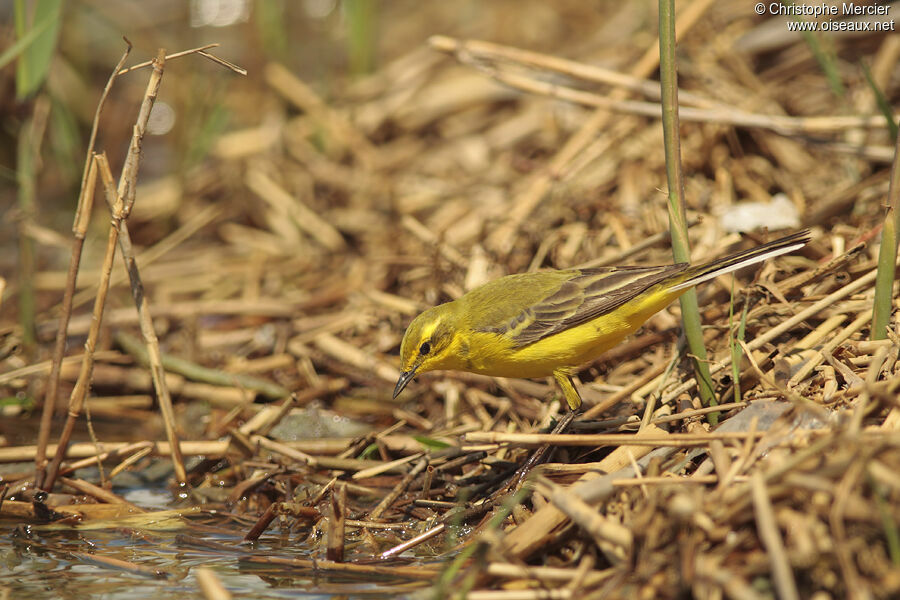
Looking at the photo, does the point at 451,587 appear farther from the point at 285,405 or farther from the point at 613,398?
the point at 285,405

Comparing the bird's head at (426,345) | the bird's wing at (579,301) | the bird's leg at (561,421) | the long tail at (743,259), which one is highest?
the long tail at (743,259)

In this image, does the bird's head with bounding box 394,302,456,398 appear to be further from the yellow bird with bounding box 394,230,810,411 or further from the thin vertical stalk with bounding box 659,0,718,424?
the thin vertical stalk with bounding box 659,0,718,424

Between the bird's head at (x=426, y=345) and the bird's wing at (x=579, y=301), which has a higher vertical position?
the bird's wing at (x=579, y=301)

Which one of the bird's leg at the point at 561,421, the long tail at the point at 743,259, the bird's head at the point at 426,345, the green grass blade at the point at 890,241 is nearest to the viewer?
the green grass blade at the point at 890,241

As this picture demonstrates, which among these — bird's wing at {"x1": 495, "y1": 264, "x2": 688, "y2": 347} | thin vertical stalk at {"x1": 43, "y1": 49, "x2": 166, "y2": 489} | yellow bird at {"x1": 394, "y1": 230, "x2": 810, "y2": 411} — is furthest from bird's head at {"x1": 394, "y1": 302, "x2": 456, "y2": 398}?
thin vertical stalk at {"x1": 43, "y1": 49, "x2": 166, "y2": 489}

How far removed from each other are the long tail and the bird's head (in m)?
1.28

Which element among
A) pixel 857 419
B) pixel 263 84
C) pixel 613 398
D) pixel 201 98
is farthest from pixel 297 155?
pixel 857 419

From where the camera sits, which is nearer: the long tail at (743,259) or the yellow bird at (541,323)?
the long tail at (743,259)

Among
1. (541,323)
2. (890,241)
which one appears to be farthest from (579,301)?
(890,241)

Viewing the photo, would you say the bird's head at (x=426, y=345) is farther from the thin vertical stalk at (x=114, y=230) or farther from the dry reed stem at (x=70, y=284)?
the dry reed stem at (x=70, y=284)

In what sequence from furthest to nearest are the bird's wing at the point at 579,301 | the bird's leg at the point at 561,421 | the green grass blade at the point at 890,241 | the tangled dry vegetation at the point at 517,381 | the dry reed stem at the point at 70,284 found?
the bird's wing at the point at 579,301 → the bird's leg at the point at 561,421 → the dry reed stem at the point at 70,284 → the green grass blade at the point at 890,241 → the tangled dry vegetation at the point at 517,381

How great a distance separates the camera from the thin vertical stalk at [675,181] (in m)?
3.84

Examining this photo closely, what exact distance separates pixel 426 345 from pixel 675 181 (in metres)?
1.64

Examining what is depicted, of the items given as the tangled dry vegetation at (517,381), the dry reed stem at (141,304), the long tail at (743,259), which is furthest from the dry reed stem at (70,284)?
the long tail at (743,259)
